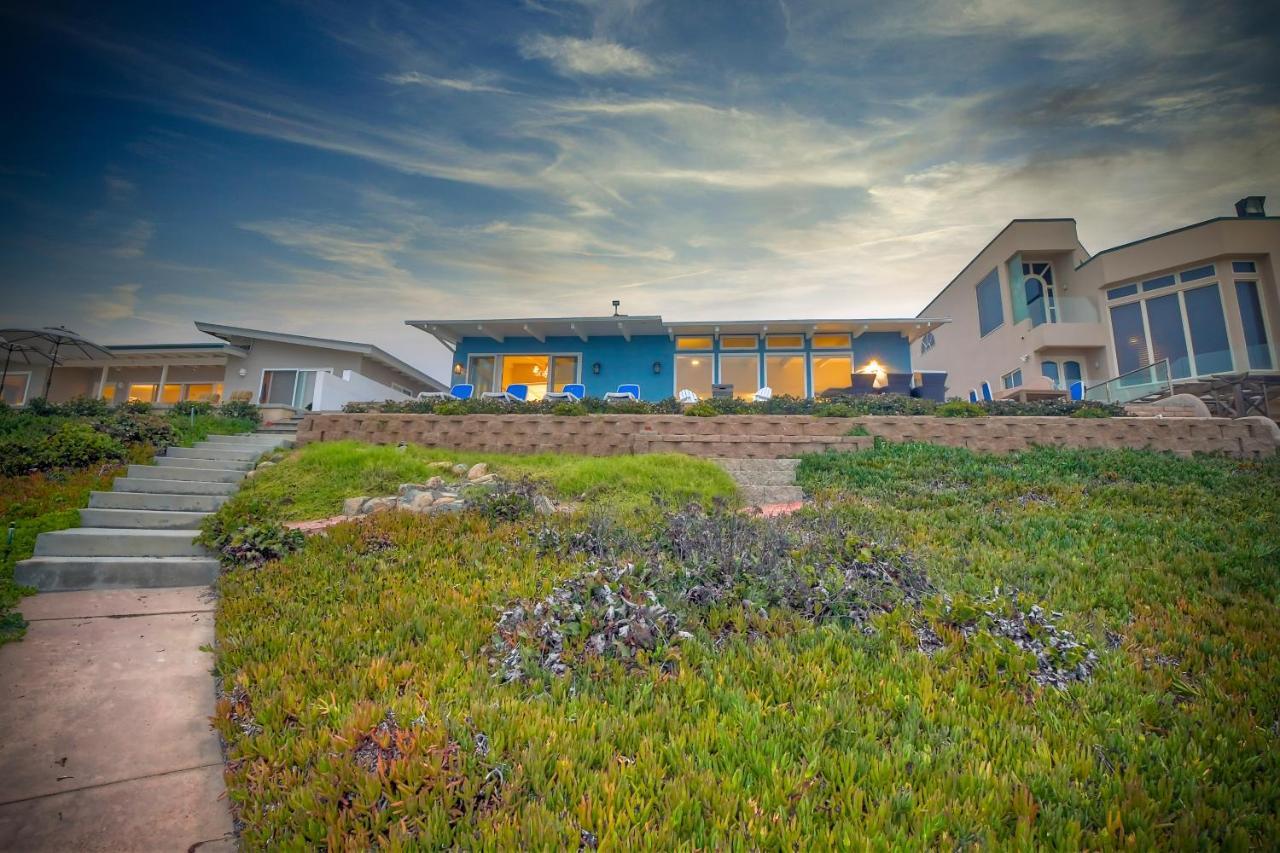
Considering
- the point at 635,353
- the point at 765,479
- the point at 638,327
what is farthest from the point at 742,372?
the point at 765,479

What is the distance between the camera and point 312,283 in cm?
1544

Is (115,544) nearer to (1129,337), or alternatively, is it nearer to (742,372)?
(742,372)

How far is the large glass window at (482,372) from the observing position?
61.4 feet

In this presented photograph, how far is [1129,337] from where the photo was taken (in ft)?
59.9

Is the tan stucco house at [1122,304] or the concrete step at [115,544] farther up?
the tan stucco house at [1122,304]

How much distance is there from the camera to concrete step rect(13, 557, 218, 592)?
4168 mm

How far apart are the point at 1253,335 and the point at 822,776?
23920mm

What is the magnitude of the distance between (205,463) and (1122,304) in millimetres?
27202

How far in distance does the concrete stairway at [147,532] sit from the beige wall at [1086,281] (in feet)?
76.2

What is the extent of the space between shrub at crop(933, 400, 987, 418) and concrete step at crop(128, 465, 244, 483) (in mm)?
12556

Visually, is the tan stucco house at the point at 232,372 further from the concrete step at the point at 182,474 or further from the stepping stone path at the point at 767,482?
the stepping stone path at the point at 767,482

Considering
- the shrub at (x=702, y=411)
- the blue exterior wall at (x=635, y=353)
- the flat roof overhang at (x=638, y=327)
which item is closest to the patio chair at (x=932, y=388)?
the flat roof overhang at (x=638, y=327)

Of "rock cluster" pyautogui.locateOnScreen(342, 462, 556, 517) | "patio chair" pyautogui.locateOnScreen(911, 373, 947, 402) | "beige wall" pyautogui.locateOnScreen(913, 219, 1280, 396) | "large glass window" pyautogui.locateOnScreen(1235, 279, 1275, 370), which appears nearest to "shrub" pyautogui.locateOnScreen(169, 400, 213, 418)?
"rock cluster" pyautogui.locateOnScreen(342, 462, 556, 517)

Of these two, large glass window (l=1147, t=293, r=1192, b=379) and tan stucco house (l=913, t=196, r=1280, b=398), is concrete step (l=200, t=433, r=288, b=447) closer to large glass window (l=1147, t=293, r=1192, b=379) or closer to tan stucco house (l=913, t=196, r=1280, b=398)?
tan stucco house (l=913, t=196, r=1280, b=398)
